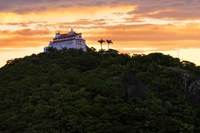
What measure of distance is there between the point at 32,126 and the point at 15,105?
9.83m

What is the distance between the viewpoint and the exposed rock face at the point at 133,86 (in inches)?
3796

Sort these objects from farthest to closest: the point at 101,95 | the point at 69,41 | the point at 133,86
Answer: the point at 69,41 < the point at 133,86 < the point at 101,95

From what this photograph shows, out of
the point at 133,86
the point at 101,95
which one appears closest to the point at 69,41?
the point at 133,86

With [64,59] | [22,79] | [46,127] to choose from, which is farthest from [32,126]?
[64,59]

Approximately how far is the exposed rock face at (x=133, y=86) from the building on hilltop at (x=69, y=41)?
84.4 ft

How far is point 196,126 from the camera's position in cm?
9131

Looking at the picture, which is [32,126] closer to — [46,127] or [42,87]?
[46,127]

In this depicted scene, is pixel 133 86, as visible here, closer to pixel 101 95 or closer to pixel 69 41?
pixel 101 95

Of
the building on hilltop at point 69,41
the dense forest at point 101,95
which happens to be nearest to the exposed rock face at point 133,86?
the dense forest at point 101,95

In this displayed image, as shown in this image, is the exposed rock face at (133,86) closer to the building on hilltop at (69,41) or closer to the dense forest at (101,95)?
the dense forest at (101,95)

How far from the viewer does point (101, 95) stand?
9544cm

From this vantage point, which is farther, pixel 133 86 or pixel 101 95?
pixel 133 86

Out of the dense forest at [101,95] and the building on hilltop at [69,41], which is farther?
the building on hilltop at [69,41]

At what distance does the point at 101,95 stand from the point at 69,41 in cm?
3124
